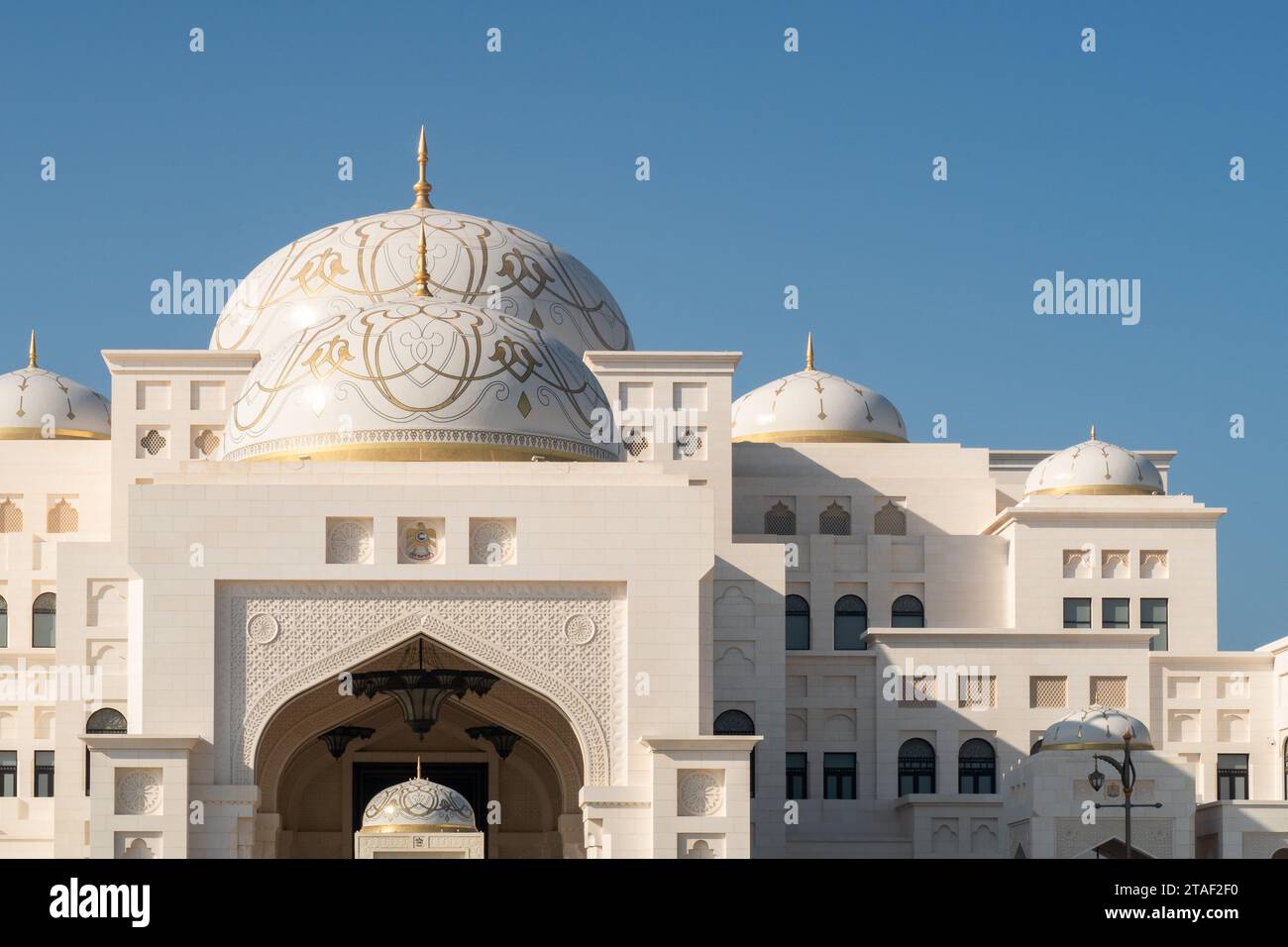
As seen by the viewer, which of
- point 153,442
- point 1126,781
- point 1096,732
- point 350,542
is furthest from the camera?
point 153,442

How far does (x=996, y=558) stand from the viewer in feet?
123

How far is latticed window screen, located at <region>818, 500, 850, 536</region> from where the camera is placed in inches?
1501

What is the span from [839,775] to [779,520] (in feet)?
16.5

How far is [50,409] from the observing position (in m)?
39.5

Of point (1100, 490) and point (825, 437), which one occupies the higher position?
point (825, 437)

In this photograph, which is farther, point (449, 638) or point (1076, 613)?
point (1076, 613)

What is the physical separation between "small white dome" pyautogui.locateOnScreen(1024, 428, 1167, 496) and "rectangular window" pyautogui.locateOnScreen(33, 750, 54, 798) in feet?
54.2

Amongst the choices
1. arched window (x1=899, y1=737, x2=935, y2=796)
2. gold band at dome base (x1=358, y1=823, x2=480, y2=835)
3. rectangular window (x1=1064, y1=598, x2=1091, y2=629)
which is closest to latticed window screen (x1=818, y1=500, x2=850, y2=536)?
rectangular window (x1=1064, y1=598, x2=1091, y2=629)

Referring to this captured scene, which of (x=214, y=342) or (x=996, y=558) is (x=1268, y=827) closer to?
(x=996, y=558)

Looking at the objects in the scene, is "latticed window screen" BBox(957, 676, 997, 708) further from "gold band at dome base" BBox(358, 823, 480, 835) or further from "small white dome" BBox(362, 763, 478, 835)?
"gold band at dome base" BBox(358, 823, 480, 835)

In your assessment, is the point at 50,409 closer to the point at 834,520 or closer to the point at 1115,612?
the point at 834,520

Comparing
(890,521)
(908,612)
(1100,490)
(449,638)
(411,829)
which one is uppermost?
(1100,490)

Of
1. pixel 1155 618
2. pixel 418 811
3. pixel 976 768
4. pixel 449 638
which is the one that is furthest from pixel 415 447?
pixel 1155 618
